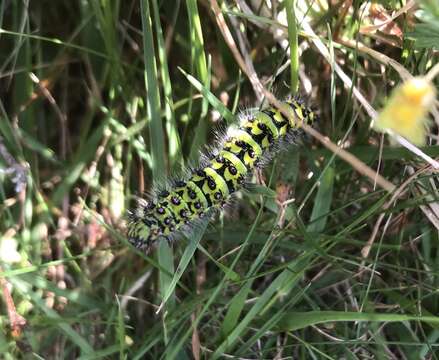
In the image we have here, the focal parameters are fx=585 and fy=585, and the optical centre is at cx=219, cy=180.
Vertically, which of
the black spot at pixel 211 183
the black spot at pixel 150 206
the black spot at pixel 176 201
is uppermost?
the black spot at pixel 211 183

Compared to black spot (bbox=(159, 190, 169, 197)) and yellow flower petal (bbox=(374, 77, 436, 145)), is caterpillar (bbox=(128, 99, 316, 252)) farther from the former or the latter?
yellow flower petal (bbox=(374, 77, 436, 145))

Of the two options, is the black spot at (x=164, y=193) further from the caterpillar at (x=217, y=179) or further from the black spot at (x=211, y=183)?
the black spot at (x=211, y=183)

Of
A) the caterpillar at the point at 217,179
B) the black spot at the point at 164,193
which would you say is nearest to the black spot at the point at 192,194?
the caterpillar at the point at 217,179

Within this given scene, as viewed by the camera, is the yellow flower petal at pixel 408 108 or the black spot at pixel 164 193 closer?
the yellow flower petal at pixel 408 108

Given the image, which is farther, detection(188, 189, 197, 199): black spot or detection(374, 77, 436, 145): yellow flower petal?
detection(188, 189, 197, 199): black spot

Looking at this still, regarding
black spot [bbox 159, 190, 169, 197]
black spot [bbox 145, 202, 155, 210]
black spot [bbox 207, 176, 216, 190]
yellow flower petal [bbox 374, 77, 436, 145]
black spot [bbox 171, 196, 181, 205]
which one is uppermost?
yellow flower petal [bbox 374, 77, 436, 145]

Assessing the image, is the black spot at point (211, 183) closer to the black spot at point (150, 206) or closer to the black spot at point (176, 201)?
the black spot at point (176, 201)

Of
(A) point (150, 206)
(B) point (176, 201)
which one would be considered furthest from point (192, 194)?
(A) point (150, 206)

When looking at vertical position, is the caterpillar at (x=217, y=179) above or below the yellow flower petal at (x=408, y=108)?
below

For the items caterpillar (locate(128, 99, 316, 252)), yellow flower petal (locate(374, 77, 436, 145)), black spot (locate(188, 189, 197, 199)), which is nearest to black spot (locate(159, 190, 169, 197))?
caterpillar (locate(128, 99, 316, 252))
